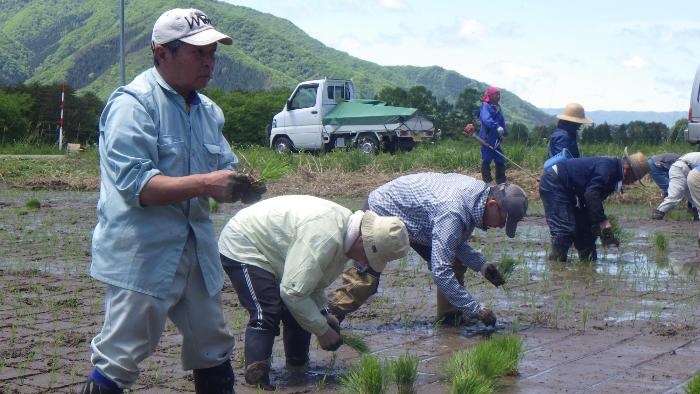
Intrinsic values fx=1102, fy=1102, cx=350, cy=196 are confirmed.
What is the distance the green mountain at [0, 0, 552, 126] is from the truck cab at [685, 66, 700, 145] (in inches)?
1410

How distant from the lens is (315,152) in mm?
29562

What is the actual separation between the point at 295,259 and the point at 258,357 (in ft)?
2.21

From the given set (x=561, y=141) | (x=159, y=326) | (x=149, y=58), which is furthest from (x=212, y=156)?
(x=149, y=58)

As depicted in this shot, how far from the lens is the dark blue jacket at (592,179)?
34.0ft

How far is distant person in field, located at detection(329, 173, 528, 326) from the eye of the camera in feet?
22.7

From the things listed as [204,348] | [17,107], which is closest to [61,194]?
[17,107]

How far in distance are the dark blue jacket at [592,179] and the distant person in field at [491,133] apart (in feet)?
21.7

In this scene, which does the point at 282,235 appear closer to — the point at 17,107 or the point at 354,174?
the point at 354,174

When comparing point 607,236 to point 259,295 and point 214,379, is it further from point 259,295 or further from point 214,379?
point 214,379

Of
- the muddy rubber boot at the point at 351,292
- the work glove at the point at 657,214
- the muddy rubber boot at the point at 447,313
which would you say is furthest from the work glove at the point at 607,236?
the work glove at the point at 657,214

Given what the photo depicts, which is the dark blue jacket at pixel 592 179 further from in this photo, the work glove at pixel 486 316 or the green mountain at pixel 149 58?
the green mountain at pixel 149 58

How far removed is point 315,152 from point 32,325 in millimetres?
22432

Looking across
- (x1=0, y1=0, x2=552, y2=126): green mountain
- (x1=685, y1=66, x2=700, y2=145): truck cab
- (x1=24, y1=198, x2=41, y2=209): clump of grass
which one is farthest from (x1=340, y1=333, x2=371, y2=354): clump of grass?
(x1=0, y1=0, x2=552, y2=126): green mountain

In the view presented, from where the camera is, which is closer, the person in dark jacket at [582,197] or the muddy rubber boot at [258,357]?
the muddy rubber boot at [258,357]
